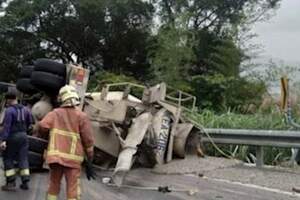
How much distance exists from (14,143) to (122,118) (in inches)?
97.2

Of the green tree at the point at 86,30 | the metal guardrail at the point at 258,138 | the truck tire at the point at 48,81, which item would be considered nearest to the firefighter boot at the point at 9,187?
the truck tire at the point at 48,81

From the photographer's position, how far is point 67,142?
23.6ft

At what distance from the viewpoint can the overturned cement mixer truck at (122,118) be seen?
36.9ft

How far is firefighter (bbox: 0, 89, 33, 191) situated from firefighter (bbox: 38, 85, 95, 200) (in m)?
1.99

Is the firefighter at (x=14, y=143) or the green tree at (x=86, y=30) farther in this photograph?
the green tree at (x=86, y=30)

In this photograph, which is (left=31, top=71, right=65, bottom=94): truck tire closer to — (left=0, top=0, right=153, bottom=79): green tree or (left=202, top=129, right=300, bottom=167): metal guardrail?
(left=202, top=129, right=300, bottom=167): metal guardrail

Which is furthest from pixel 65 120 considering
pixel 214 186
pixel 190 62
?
pixel 190 62

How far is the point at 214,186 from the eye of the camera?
31.5 ft

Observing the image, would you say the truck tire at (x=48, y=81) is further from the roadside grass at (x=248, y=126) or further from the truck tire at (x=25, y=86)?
the roadside grass at (x=248, y=126)

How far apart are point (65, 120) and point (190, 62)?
23498 millimetres

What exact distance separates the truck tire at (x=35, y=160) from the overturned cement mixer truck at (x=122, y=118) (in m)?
0.02

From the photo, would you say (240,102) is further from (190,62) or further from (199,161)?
(199,161)

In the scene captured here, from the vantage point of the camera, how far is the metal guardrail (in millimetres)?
11023

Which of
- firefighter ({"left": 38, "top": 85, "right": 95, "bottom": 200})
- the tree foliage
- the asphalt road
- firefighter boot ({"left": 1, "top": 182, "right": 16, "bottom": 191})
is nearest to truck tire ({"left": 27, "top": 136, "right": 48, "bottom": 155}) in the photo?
the asphalt road
